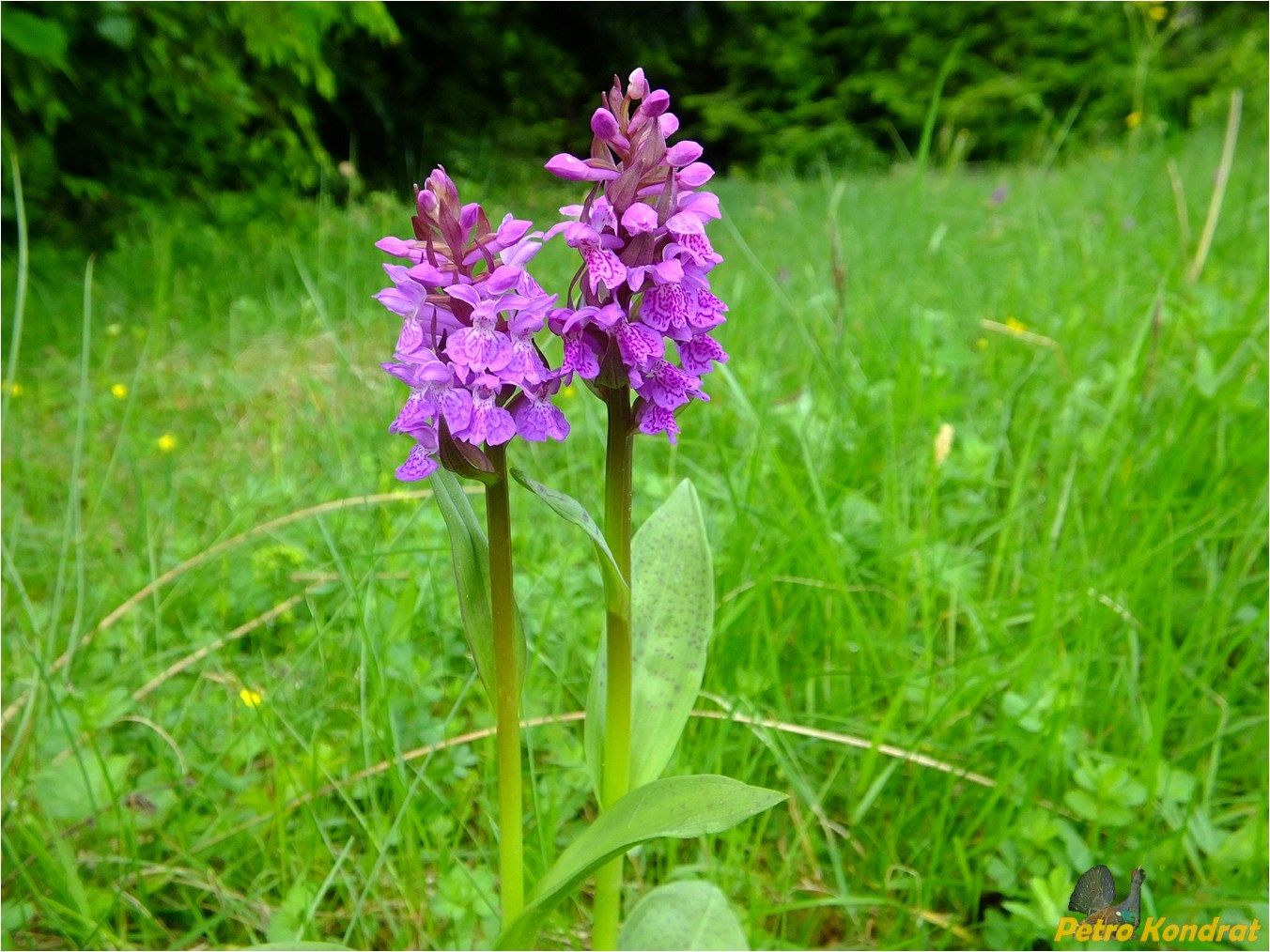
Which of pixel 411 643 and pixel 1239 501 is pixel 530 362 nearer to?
pixel 411 643

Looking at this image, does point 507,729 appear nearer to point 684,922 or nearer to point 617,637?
point 617,637

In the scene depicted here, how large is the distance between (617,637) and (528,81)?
6.86 m

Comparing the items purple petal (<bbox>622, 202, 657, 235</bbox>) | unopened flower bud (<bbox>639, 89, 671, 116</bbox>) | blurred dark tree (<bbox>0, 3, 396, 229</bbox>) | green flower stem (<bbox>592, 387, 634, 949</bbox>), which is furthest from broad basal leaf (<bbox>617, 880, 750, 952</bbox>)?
blurred dark tree (<bbox>0, 3, 396, 229</bbox>)

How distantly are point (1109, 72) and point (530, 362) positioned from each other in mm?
11297

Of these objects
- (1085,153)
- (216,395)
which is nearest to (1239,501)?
(216,395)

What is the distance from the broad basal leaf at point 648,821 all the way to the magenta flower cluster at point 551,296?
1.08 ft

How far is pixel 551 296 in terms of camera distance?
31.5 inches

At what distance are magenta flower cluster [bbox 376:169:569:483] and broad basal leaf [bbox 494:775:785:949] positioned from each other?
0.33 meters

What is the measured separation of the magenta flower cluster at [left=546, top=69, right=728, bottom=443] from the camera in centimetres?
81

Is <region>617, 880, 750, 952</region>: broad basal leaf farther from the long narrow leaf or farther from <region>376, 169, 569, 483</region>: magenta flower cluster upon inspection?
<region>376, 169, 569, 483</region>: magenta flower cluster

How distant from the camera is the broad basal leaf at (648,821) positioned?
2.46ft

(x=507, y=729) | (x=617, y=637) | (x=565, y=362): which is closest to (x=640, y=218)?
(x=565, y=362)

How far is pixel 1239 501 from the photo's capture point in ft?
5.50

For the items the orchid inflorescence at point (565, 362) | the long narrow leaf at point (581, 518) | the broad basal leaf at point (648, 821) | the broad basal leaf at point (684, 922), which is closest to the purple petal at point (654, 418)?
the orchid inflorescence at point (565, 362)
